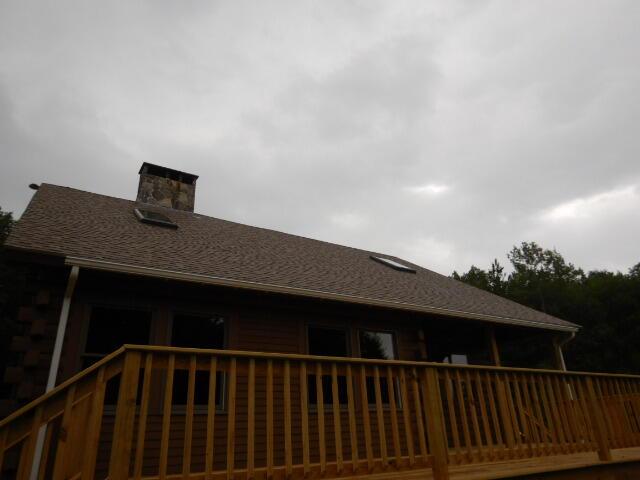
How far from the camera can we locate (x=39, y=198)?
344 inches

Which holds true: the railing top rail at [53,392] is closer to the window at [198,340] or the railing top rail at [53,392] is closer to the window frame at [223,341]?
the window frame at [223,341]

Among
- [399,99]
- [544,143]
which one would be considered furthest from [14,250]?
[544,143]

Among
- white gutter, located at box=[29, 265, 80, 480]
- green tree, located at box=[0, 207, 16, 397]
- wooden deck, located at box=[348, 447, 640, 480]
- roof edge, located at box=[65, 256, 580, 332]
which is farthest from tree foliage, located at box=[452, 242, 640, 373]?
white gutter, located at box=[29, 265, 80, 480]

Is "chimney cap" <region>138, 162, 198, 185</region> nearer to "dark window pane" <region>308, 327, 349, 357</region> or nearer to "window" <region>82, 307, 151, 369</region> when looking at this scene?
"window" <region>82, 307, 151, 369</region>

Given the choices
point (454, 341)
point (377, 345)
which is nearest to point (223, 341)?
point (377, 345)

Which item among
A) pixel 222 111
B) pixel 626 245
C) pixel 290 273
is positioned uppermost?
pixel 626 245

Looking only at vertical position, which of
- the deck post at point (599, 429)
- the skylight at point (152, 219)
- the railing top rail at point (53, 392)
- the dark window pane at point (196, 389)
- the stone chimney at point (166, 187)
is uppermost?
the stone chimney at point (166, 187)

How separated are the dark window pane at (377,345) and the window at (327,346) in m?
0.43

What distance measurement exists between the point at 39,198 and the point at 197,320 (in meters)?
4.56

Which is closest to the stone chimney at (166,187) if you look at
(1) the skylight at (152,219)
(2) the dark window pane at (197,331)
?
(1) the skylight at (152,219)

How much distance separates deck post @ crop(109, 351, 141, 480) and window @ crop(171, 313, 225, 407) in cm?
383

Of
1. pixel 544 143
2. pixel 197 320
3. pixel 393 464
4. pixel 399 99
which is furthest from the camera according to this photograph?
pixel 544 143

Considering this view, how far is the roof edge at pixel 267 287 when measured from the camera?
5.66 metres

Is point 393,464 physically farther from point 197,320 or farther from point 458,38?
point 458,38
